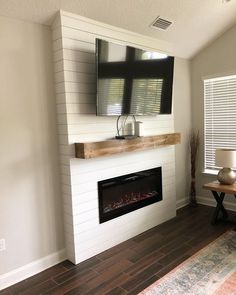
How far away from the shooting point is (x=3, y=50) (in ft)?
7.32

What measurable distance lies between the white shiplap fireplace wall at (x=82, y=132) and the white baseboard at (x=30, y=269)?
0.13 meters

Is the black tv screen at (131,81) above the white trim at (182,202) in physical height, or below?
above

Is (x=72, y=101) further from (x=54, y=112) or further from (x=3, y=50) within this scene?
(x=3, y=50)

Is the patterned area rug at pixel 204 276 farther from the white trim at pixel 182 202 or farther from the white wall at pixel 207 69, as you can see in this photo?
the white wall at pixel 207 69

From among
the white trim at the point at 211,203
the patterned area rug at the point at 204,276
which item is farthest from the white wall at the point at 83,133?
the white trim at the point at 211,203

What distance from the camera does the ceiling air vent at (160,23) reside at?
2.95 metres

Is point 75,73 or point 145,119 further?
point 145,119

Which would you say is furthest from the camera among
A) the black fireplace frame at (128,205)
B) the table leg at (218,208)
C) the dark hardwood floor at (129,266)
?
the table leg at (218,208)

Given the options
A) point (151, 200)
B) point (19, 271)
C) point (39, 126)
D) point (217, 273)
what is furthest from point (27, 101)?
point (217, 273)

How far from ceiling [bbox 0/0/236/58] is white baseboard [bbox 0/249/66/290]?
7.55 ft

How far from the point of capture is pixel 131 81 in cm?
279

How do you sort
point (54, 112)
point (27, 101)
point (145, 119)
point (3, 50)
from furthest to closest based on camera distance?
point (145, 119) → point (54, 112) → point (27, 101) → point (3, 50)

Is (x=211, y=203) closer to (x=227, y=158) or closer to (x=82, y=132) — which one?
(x=227, y=158)

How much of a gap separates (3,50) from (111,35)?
3.84ft
